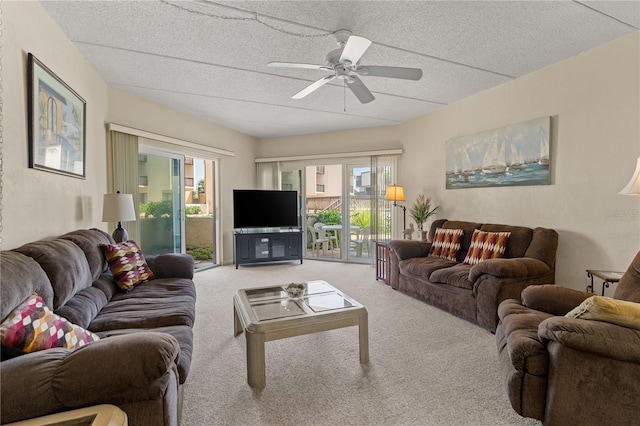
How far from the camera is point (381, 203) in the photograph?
5.76 metres

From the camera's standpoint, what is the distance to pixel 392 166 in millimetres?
5672

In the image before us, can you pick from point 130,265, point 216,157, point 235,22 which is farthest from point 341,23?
point 216,157

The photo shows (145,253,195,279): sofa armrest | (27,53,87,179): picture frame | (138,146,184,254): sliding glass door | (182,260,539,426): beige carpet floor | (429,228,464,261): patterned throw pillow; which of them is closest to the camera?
(182,260,539,426): beige carpet floor

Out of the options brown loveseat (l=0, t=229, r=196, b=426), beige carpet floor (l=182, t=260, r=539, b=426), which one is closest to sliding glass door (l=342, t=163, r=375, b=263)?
beige carpet floor (l=182, t=260, r=539, b=426)

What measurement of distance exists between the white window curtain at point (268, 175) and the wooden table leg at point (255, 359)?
4.75 meters

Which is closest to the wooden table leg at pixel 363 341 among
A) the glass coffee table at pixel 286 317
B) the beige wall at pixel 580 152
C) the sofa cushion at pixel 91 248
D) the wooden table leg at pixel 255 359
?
the glass coffee table at pixel 286 317

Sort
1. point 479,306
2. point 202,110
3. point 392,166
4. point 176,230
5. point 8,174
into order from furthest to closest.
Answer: point 392,166 < point 176,230 < point 202,110 < point 479,306 < point 8,174

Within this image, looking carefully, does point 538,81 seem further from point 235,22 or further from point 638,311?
point 235,22

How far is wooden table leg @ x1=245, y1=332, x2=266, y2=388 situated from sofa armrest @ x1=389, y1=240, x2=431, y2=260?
2.59 metres

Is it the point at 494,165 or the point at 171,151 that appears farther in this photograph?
the point at 171,151

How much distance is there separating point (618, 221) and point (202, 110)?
5073 millimetres

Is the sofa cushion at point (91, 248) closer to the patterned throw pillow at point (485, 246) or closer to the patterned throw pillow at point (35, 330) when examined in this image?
the patterned throw pillow at point (35, 330)

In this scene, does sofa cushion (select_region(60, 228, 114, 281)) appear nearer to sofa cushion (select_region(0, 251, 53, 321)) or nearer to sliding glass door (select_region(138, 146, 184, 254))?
sofa cushion (select_region(0, 251, 53, 321))

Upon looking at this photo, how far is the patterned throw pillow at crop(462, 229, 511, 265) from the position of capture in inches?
134
